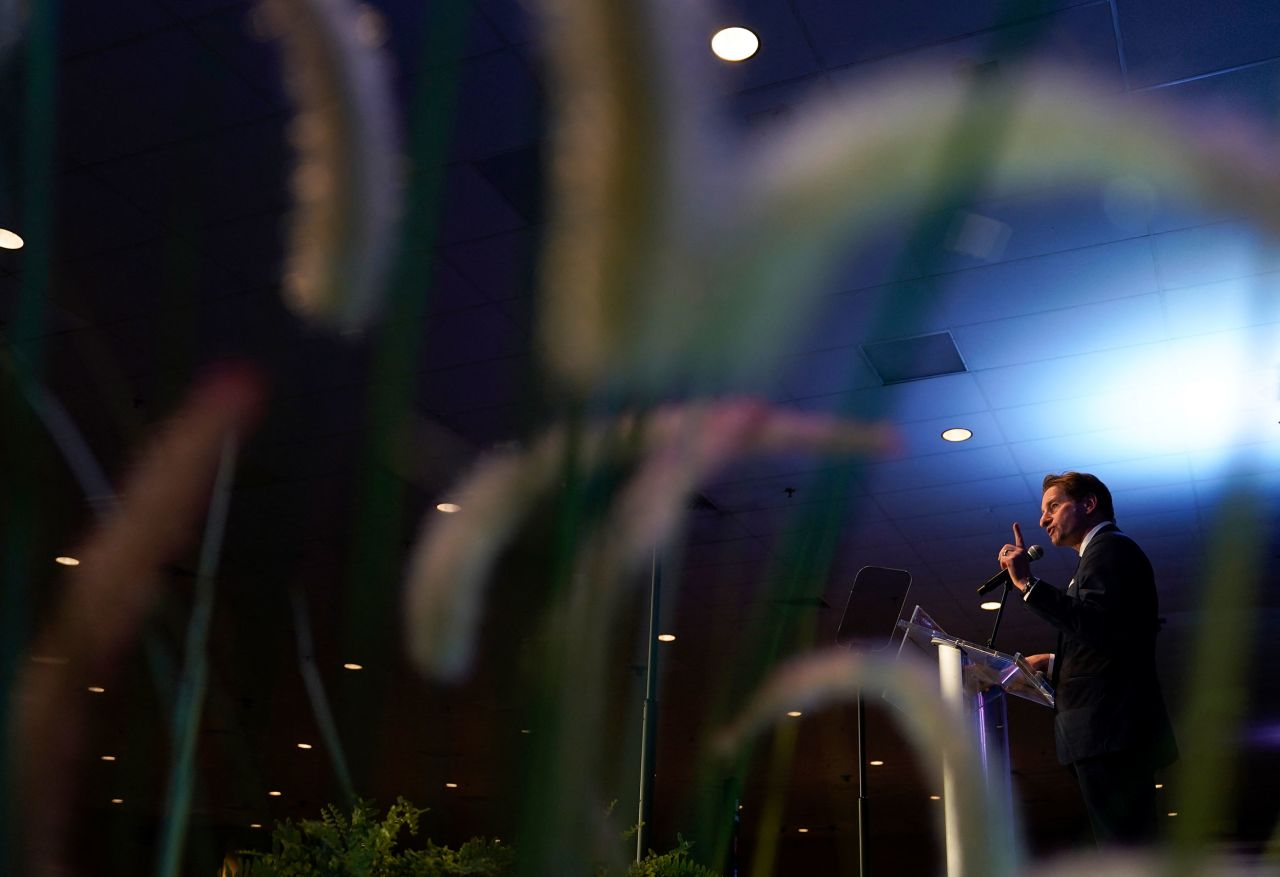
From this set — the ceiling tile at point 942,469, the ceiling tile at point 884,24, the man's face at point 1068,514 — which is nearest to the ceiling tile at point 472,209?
the ceiling tile at point 884,24

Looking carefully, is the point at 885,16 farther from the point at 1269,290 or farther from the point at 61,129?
the point at 1269,290

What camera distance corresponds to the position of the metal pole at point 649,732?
834 millimetres

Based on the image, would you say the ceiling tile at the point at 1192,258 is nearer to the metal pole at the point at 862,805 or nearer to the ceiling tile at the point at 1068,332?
the ceiling tile at the point at 1068,332

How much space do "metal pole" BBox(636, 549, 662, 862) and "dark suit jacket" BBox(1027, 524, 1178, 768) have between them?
0.89 m

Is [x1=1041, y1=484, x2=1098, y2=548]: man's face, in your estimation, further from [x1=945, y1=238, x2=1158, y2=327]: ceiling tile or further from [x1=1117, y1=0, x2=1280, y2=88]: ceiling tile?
[x1=945, y1=238, x2=1158, y2=327]: ceiling tile

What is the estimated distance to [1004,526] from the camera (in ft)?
19.9

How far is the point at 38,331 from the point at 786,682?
35 centimetres

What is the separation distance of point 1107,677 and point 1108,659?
0.12 ft

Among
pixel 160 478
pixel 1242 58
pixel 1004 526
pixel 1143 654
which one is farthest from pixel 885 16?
pixel 1004 526

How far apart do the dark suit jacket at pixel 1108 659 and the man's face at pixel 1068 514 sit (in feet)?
0.37

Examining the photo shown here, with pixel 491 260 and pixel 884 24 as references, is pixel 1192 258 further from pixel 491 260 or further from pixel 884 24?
pixel 491 260

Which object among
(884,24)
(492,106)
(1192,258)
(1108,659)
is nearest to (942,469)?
(1192,258)

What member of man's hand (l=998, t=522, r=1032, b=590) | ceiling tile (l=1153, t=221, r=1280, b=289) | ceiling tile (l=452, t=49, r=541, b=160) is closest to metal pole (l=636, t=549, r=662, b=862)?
man's hand (l=998, t=522, r=1032, b=590)

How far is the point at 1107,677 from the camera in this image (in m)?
1.82
